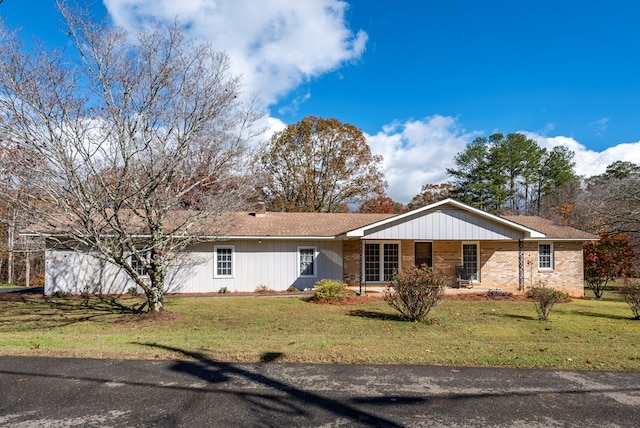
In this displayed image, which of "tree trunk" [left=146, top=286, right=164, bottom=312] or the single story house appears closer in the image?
"tree trunk" [left=146, top=286, right=164, bottom=312]

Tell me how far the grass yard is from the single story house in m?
1.96

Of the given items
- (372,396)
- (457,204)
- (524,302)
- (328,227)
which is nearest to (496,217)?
(457,204)

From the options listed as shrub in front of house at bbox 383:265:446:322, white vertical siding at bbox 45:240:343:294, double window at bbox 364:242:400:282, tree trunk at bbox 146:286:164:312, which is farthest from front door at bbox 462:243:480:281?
tree trunk at bbox 146:286:164:312

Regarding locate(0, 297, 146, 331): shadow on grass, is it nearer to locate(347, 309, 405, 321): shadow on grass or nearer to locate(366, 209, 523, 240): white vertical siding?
locate(347, 309, 405, 321): shadow on grass

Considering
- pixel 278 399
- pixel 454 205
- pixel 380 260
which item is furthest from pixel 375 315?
pixel 278 399

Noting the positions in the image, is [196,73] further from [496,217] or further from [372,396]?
[496,217]

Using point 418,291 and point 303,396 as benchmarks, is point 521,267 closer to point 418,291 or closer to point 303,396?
point 418,291

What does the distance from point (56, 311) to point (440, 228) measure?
45.2ft

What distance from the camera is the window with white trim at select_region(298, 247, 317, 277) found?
17.8 m

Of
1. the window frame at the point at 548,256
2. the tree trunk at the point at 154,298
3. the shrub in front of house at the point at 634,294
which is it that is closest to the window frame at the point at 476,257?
the window frame at the point at 548,256

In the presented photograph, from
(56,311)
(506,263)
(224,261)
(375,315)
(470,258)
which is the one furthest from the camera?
(470,258)

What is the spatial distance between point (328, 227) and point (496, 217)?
24.0 ft

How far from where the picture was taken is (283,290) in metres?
17.5

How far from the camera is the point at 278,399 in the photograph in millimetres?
4613
